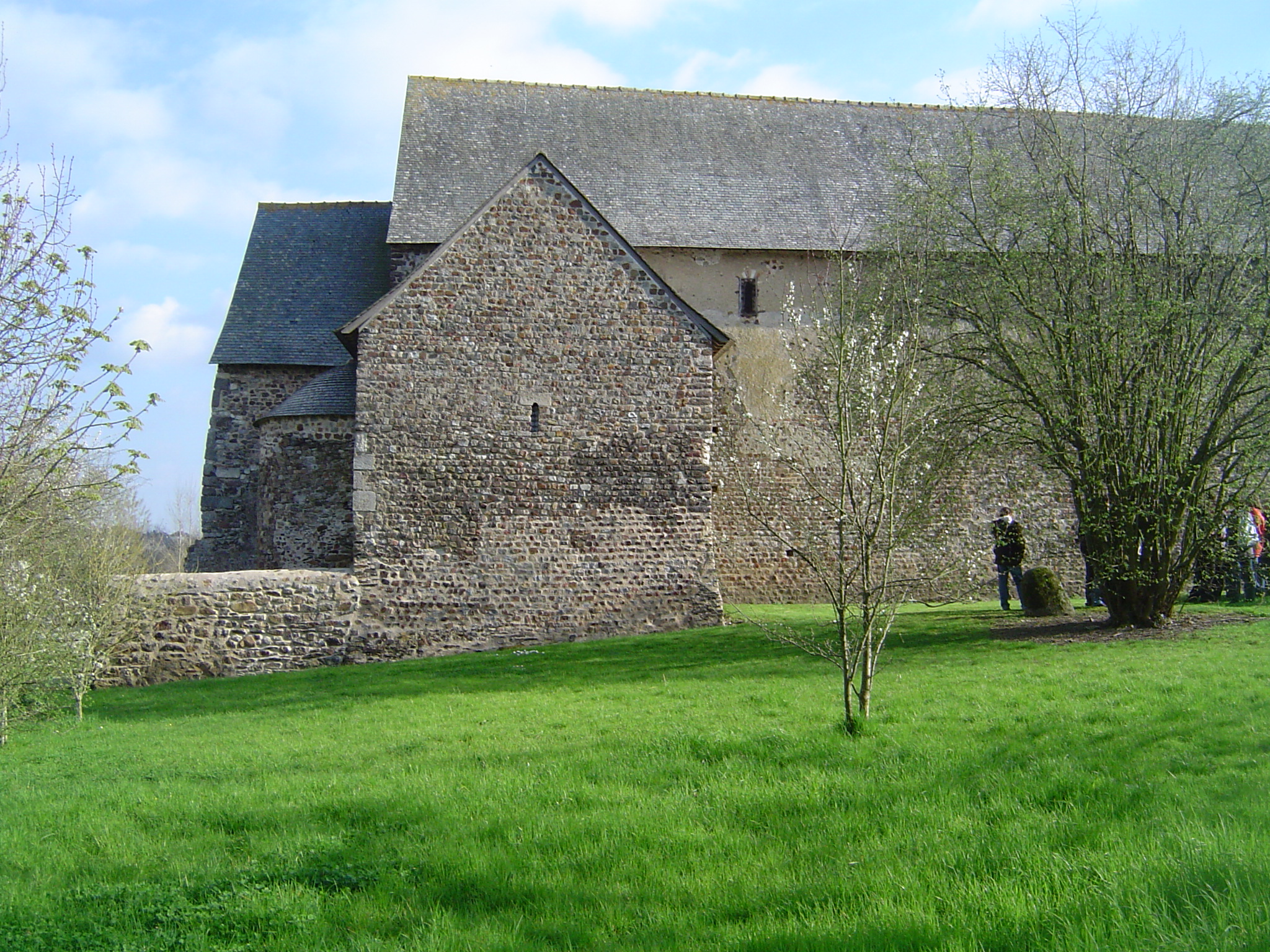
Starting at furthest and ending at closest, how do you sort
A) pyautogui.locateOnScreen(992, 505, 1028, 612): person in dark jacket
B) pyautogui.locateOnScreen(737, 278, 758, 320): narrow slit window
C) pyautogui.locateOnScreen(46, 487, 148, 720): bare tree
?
pyautogui.locateOnScreen(737, 278, 758, 320): narrow slit window < pyautogui.locateOnScreen(992, 505, 1028, 612): person in dark jacket < pyautogui.locateOnScreen(46, 487, 148, 720): bare tree

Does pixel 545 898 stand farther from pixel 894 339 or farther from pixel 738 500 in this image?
pixel 738 500

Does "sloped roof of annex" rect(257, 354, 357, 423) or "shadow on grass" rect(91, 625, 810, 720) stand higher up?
"sloped roof of annex" rect(257, 354, 357, 423)

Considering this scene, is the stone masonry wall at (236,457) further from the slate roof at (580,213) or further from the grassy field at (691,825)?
the grassy field at (691,825)

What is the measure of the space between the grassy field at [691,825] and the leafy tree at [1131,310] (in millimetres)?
3080

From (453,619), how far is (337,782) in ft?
26.8

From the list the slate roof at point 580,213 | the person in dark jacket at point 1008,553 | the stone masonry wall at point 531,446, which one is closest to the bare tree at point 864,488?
the person in dark jacket at point 1008,553

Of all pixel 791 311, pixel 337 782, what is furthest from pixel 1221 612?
pixel 337 782

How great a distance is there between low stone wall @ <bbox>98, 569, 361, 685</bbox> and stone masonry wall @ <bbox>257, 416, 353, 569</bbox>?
1.55 m

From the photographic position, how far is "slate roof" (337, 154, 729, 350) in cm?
1488

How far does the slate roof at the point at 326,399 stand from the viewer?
1611 centimetres

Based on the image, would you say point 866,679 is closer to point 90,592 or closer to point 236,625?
point 90,592

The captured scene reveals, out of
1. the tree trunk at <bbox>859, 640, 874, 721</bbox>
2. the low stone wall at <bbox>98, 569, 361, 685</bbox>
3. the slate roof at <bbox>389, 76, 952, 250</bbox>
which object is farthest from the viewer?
the slate roof at <bbox>389, 76, 952, 250</bbox>

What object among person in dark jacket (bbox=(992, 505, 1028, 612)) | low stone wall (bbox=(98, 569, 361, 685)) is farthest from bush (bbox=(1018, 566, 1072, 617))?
low stone wall (bbox=(98, 569, 361, 685))

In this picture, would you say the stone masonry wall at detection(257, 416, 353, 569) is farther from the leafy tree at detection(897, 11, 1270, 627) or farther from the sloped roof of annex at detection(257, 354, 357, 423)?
the leafy tree at detection(897, 11, 1270, 627)
